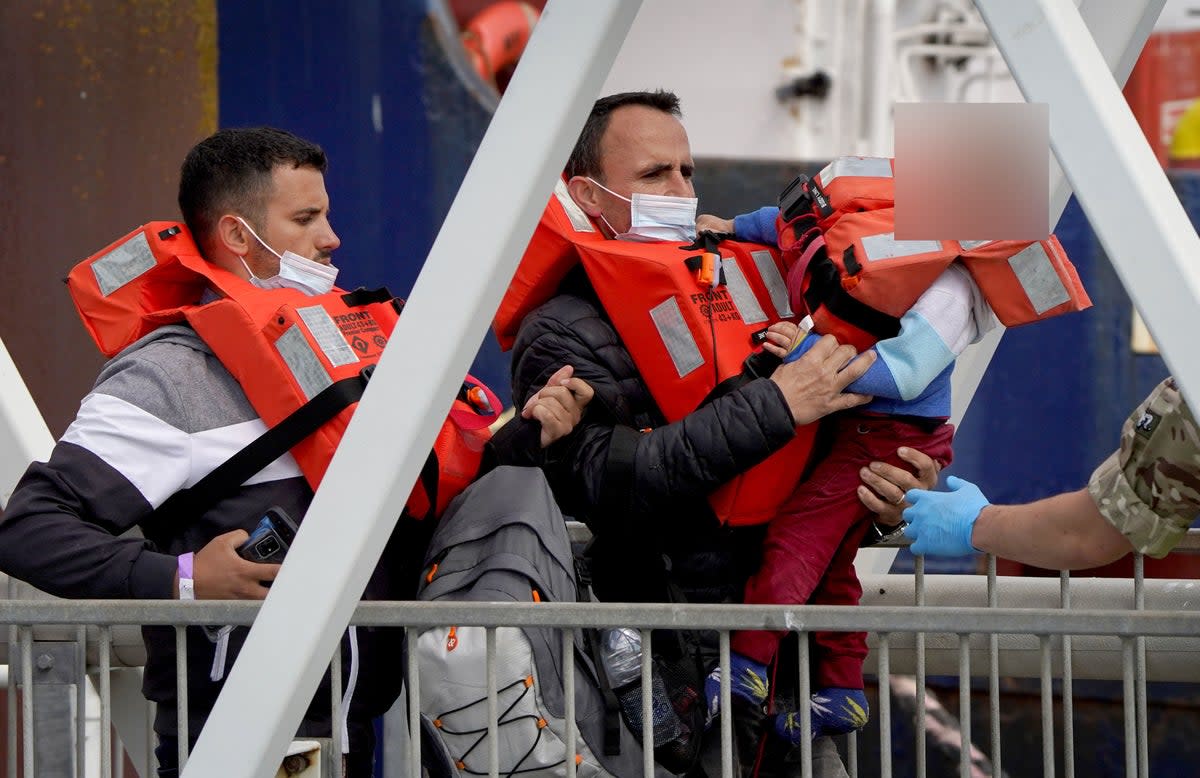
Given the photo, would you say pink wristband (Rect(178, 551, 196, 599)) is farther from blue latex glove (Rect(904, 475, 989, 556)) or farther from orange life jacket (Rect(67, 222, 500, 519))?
blue latex glove (Rect(904, 475, 989, 556))

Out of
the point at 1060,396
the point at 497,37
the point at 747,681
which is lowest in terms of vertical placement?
the point at 1060,396

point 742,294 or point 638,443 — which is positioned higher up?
point 742,294

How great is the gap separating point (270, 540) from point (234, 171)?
0.84m

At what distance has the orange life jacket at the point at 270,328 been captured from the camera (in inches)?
95.2

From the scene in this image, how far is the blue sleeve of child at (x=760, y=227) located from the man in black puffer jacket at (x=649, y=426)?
5.0 inches

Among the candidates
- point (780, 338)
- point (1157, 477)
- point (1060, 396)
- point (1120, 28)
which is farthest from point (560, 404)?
point (1060, 396)

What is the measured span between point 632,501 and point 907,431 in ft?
1.76

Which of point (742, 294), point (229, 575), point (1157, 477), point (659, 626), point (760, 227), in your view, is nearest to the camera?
point (659, 626)

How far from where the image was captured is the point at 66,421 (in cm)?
506

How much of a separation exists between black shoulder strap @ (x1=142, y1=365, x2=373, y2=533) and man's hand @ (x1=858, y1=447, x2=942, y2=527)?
2.99 feet

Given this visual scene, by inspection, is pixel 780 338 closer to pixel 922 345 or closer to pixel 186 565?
pixel 922 345

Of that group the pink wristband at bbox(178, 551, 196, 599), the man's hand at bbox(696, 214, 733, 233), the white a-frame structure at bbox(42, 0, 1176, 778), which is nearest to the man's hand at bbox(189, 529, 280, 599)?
the pink wristband at bbox(178, 551, 196, 599)

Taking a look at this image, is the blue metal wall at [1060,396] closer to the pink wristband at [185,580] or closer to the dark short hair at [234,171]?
the dark short hair at [234,171]

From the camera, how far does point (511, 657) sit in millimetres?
2109
